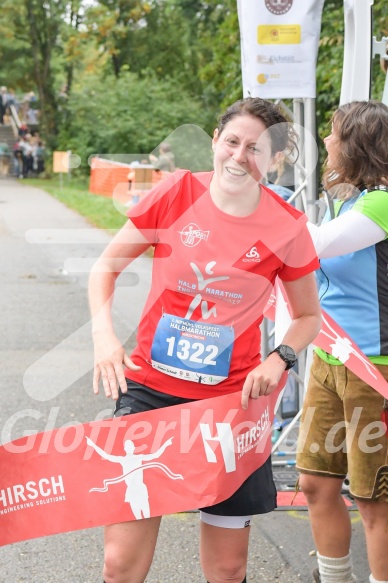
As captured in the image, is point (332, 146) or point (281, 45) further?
point (281, 45)

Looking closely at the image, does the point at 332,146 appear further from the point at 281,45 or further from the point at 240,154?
the point at 281,45

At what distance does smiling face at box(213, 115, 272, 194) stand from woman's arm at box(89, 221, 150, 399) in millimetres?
310

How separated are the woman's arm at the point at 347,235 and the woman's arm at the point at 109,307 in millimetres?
645

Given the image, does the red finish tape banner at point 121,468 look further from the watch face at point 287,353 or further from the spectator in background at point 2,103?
the spectator in background at point 2,103

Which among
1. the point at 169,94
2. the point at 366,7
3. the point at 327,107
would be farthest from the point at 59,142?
the point at 366,7

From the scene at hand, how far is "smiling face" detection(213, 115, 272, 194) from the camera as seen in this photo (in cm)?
288

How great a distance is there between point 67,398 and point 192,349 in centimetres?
427

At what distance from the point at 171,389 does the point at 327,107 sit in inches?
465

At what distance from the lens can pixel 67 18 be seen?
135ft

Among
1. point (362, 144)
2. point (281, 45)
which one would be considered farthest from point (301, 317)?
point (281, 45)

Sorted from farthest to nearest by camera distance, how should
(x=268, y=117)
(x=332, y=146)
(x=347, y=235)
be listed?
(x=332, y=146) < (x=347, y=235) < (x=268, y=117)

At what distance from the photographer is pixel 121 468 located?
111 inches

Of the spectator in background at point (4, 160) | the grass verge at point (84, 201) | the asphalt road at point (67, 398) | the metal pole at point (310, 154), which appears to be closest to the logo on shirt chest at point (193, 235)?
the asphalt road at point (67, 398)

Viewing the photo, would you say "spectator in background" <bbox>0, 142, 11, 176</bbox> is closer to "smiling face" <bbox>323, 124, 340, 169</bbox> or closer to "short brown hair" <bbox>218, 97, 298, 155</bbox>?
"smiling face" <bbox>323, 124, 340, 169</bbox>
